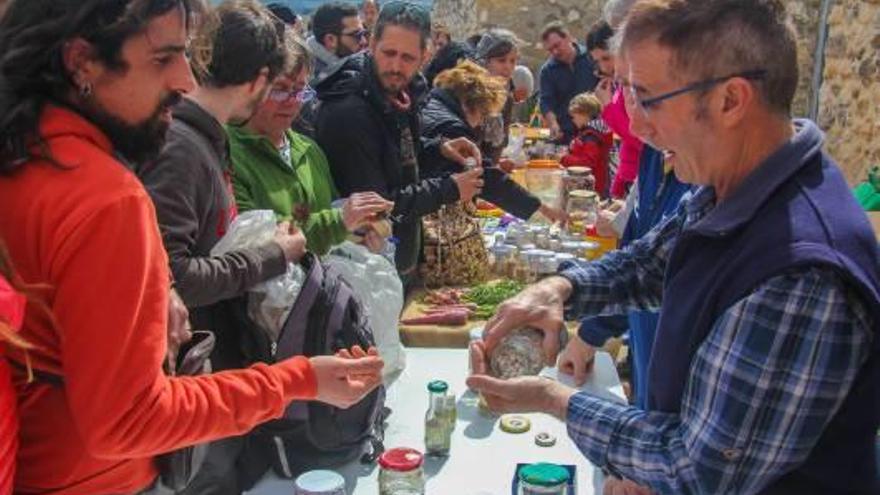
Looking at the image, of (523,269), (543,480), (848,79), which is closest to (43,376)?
(543,480)

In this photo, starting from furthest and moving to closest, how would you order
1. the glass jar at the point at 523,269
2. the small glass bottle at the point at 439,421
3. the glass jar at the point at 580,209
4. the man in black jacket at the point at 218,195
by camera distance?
1. the glass jar at the point at 580,209
2. the glass jar at the point at 523,269
3. the small glass bottle at the point at 439,421
4. the man in black jacket at the point at 218,195

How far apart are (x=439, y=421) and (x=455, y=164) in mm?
1727

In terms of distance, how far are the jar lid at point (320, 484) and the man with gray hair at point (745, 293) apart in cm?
58

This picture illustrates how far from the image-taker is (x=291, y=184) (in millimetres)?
2799

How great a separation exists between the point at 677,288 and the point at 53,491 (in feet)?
3.70

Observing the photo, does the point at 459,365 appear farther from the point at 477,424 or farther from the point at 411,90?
the point at 411,90

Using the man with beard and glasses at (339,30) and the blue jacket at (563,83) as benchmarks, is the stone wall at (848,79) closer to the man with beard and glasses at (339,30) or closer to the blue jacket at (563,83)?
the blue jacket at (563,83)

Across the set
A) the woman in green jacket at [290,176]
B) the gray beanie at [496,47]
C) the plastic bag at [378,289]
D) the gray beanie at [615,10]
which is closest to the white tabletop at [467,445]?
the plastic bag at [378,289]

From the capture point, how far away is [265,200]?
264 centimetres

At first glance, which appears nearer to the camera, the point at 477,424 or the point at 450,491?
the point at 450,491

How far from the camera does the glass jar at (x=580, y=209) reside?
4.49 meters

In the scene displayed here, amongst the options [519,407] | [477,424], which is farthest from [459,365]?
[519,407]

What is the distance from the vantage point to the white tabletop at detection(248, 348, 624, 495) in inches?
90.7

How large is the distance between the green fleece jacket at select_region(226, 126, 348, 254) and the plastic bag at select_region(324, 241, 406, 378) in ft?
0.25
